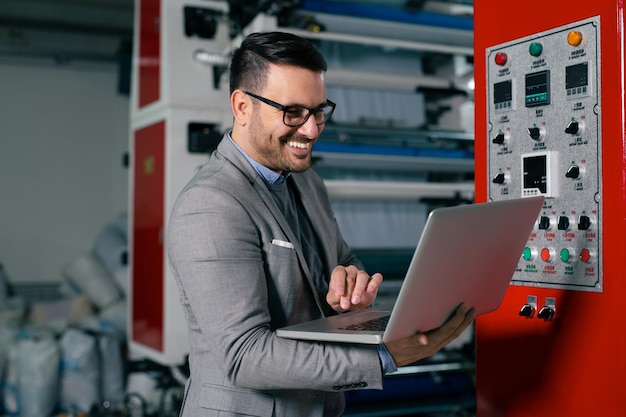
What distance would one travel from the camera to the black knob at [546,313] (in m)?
1.48

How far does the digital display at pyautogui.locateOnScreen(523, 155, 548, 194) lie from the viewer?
4.87 ft

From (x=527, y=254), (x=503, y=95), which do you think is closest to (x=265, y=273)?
(x=527, y=254)

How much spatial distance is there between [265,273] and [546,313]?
0.63m

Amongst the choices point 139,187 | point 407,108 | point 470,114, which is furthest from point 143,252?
point 470,114

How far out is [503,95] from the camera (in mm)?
1603

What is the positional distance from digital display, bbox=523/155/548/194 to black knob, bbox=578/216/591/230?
0.35 feet

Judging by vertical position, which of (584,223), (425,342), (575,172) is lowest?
(425,342)

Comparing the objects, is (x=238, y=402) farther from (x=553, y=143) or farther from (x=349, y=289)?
(x=553, y=143)

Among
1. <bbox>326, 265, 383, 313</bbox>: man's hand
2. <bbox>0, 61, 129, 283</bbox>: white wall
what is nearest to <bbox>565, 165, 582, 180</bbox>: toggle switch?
<bbox>326, 265, 383, 313</bbox>: man's hand

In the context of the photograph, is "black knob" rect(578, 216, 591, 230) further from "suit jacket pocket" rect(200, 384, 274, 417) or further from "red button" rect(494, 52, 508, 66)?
"suit jacket pocket" rect(200, 384, 274, 417)

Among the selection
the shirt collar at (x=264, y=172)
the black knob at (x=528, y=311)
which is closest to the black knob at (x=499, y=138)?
the black knob at (x=528, y=311)

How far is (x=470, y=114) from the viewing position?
138 inches

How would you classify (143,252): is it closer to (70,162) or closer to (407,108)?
(407,108)

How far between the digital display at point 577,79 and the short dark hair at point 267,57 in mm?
527
